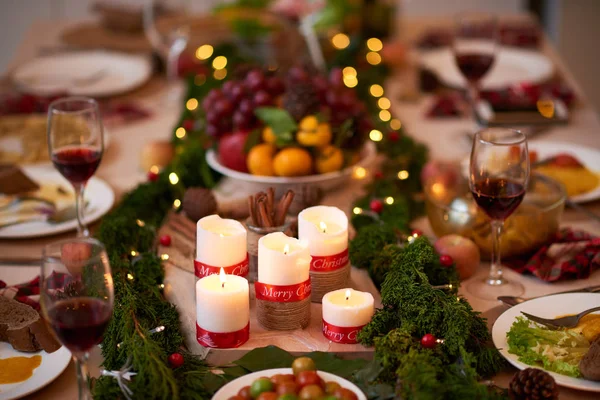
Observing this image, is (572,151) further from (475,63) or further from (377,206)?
(377,206)

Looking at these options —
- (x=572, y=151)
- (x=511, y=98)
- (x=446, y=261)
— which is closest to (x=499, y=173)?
(x=446, y=261)

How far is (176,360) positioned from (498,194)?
0.58m

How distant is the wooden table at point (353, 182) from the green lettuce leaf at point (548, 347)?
3 cm

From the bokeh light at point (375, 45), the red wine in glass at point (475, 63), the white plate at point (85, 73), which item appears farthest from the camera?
the bokeh light at point (375, 45)

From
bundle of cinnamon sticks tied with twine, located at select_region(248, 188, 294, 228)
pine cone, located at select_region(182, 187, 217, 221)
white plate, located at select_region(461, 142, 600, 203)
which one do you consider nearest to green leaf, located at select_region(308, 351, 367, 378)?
bundle of cinnamon sticks tied with twine, located at select_region(248, 188, 294, 228)

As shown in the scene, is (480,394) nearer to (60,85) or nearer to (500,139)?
(500,139)

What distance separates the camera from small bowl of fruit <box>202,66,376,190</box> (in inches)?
64.4

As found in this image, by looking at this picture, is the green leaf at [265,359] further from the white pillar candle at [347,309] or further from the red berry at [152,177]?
the red berry at [152,177]

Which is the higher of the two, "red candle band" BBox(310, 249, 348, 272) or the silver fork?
"red candle band" BBox(310, 249, 348, 272)

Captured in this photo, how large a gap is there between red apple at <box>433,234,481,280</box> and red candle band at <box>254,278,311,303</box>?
1.05 ft

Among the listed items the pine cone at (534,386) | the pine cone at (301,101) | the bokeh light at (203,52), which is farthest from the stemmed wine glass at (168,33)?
the pine cone at (534,386)

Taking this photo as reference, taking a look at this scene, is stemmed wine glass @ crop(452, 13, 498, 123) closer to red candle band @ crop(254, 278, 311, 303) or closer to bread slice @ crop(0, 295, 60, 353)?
red candle band @ crop(254, 278, 311, 303)

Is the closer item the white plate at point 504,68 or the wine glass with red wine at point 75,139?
the wine glass with red wine at point 75,139

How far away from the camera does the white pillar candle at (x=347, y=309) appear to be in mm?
1105
